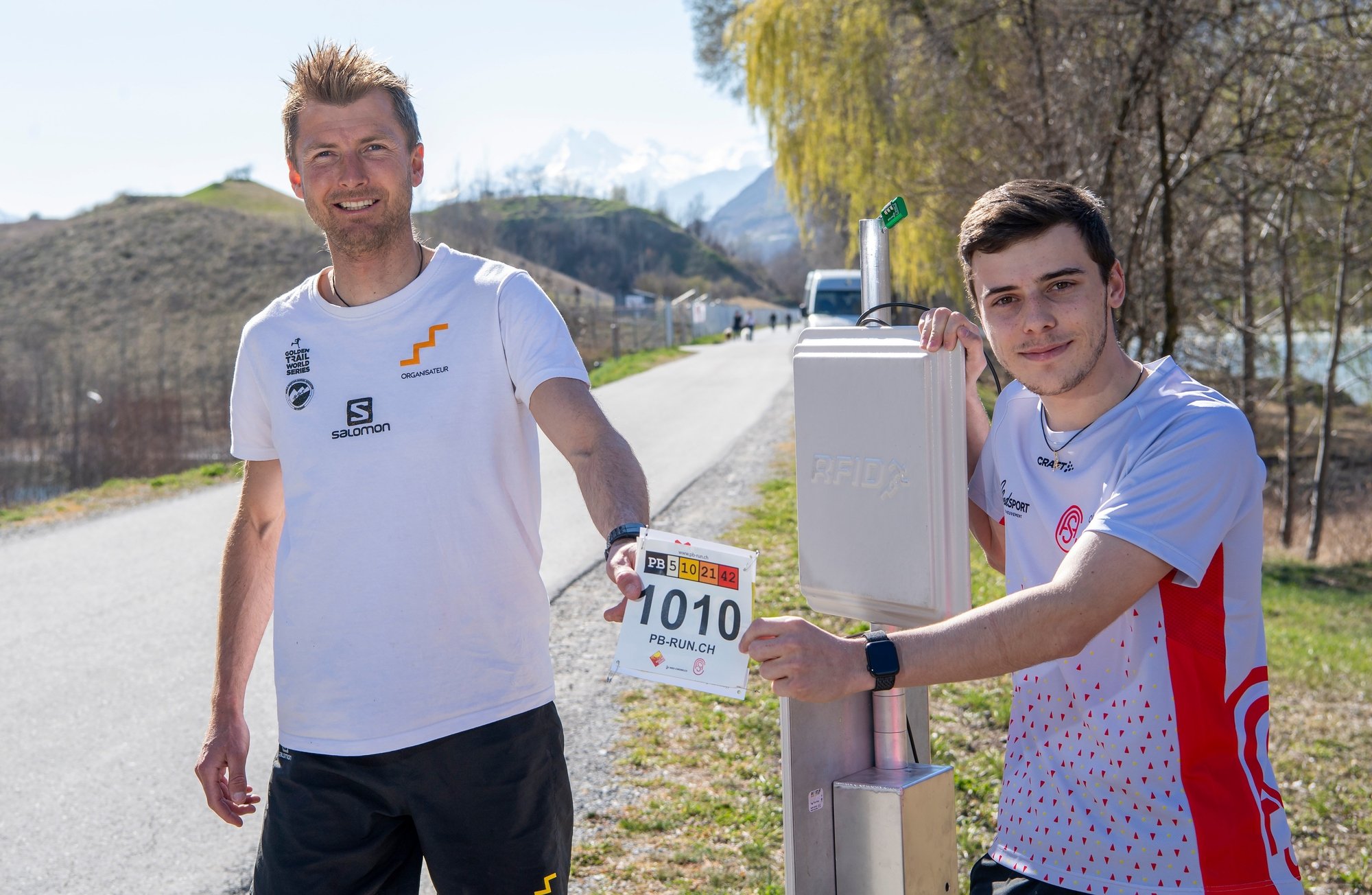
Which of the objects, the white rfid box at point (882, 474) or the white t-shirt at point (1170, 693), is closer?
the white t-shirt at point (1170, 693)

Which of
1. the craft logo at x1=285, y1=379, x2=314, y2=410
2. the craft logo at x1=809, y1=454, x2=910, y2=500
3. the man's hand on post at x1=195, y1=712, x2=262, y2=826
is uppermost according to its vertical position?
the craft logo at x1=285, y1=379, x2=314, y2=410

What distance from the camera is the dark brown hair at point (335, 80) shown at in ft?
8.23

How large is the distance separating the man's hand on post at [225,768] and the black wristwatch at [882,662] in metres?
1.51

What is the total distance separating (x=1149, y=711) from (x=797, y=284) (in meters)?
128

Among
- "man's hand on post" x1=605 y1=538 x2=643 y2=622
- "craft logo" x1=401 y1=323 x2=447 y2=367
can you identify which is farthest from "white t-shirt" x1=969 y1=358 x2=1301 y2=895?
"craft logo" x1=401 y1=323 x2=447 y2=367

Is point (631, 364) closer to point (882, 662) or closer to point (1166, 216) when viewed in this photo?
point (1166, 216)

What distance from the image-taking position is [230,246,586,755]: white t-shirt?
93.9 inches

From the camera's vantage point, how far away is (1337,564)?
15.6 m

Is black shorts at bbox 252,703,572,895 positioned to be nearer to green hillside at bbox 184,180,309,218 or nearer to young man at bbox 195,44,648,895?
young man at bbox 195,44,648,895

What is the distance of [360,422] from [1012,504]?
4.41 ft

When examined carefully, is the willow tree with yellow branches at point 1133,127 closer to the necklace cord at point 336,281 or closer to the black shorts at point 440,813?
the necklace cord at point 336,281

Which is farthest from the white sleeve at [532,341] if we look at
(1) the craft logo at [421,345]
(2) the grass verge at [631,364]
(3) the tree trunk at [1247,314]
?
(2) the grass verge at [631,364]

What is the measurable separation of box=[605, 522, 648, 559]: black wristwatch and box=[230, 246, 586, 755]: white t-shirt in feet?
1.18

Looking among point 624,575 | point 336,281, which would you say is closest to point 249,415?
point 336,281
